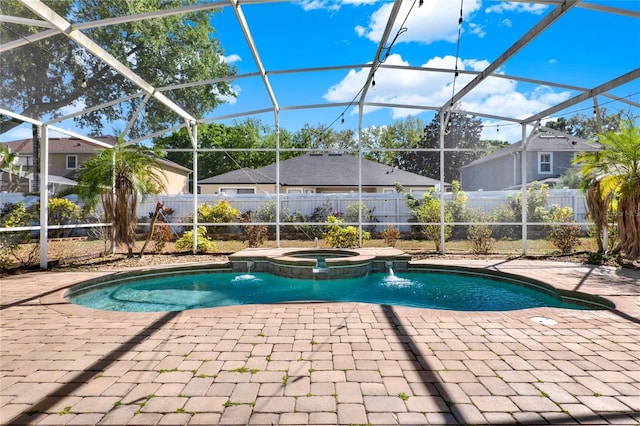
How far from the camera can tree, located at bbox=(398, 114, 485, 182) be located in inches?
1190

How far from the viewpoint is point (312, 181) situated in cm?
1908

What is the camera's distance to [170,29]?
1416 cm

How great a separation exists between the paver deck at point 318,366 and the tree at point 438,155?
26.5 meters

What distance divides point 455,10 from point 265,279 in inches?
237

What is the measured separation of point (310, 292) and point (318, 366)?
3.80 meters

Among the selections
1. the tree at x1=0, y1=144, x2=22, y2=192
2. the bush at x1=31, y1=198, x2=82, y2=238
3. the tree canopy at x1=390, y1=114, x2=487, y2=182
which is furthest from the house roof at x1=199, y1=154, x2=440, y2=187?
the tree at x1=0, y1=144, x2=22, y2=192

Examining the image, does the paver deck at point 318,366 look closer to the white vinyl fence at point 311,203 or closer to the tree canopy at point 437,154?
the white vinyl fence at point 311,203

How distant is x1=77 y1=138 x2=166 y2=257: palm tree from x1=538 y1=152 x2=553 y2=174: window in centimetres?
1944

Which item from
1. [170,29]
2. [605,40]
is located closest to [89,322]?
[605,40]

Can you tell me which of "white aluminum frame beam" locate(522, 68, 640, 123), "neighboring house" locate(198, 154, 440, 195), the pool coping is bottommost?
the pool coping

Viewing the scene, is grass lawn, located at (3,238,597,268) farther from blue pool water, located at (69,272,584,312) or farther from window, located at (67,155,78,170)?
window, located at (67,155,78,170)

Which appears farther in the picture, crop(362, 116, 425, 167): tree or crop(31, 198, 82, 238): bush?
crop(362, 116, 425, 167): tree

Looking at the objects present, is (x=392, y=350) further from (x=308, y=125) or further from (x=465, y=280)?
(x=308, y=125)

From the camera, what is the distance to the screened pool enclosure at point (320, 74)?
6.42 meters
